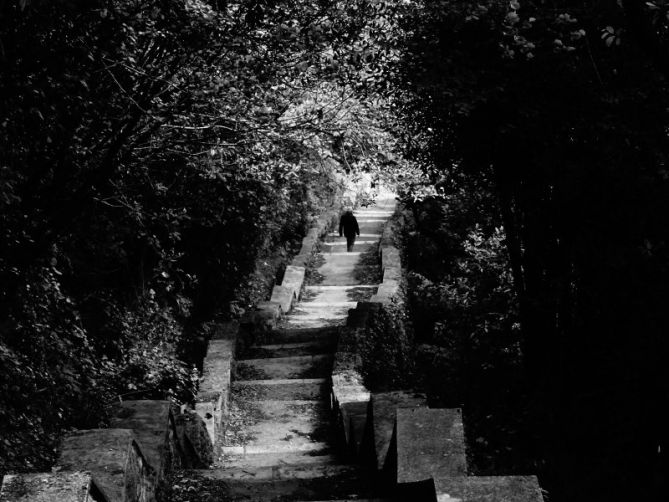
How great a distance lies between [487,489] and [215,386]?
6.41 metres

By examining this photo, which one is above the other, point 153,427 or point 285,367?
point 153,427

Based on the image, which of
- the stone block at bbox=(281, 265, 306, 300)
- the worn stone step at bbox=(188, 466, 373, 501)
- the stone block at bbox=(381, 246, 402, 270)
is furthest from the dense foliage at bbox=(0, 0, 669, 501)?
the stone block at bbox=(381, 246, 402, 270)

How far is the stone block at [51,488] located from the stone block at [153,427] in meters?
1.28

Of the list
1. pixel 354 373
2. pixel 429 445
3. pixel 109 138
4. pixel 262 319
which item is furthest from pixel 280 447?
pixel 262 319

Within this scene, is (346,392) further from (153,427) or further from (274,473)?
(153,427)

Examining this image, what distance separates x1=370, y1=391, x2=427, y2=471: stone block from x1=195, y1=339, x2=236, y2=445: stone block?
2.88 m

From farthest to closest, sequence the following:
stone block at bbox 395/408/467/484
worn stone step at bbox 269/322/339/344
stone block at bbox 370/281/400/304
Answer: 1. stone block at bbox 370/281/400/304
2. worn stone step at bbox 269/322/339/344
3. stone block at bbox 395/408/467/484

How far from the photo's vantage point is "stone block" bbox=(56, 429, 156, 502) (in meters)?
4.73

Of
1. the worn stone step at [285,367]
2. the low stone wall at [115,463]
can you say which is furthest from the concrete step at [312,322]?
the low stone wall at [115,463]

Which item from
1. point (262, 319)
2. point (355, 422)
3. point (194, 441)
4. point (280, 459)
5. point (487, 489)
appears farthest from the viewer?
point (262, 319)

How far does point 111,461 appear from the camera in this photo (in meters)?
4.90

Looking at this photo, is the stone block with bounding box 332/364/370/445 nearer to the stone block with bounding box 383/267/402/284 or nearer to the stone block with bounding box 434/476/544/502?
the stone block with bounding box 434/476/544/502

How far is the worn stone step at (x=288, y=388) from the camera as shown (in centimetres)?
1093

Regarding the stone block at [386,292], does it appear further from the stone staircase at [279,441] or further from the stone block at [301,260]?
the stone block at [301,260]
